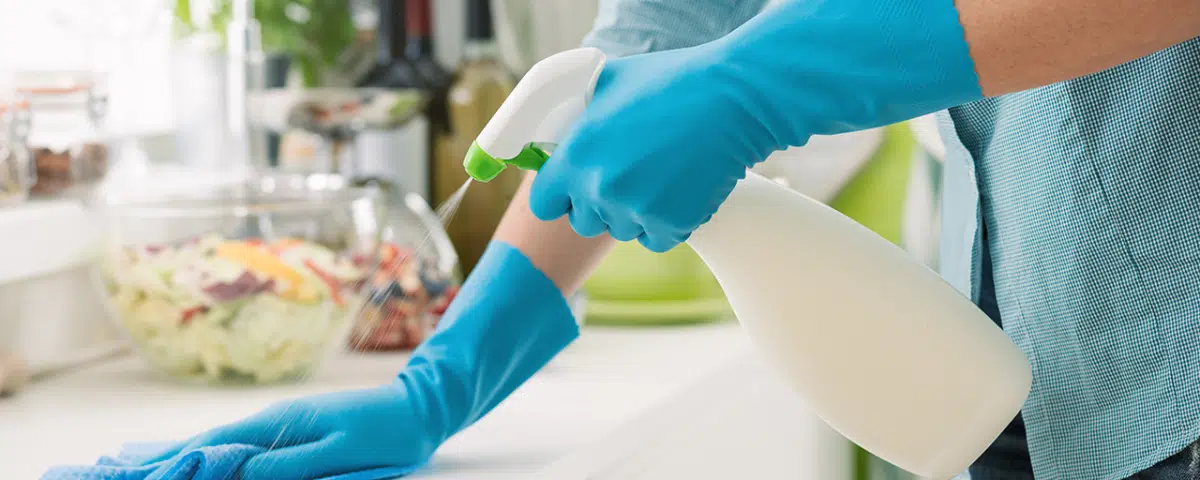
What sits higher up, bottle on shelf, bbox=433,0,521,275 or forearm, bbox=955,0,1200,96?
forearm, bbox=955,0,1200,96

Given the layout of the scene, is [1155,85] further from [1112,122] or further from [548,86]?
[548,86]

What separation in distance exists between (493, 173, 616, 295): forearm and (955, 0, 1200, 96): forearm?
325 millimetres

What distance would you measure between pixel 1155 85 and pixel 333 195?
65 cm

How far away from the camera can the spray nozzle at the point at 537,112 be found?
0.53 m

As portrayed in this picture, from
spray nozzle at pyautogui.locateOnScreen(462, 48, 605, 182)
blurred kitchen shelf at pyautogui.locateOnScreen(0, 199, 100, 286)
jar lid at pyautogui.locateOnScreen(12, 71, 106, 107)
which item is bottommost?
blurred kitchen shelf at pyautogui.locateOnScreen(0, 199, 100, 286)

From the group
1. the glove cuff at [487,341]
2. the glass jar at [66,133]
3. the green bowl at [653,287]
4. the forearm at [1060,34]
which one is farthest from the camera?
the green bowl at [653,287]

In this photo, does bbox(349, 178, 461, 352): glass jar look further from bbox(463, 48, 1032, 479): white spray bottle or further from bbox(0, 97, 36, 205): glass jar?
bbox(463, 48, 1032, 479): white spray bottle

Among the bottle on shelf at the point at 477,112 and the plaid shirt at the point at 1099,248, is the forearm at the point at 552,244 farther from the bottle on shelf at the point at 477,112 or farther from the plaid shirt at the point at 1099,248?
the bottle on shelf at the point at 477,112

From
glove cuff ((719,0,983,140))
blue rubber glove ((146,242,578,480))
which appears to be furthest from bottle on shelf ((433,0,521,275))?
glove cuff ((719,0,983,140))

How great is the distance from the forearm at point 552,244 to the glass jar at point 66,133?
46 centimetres

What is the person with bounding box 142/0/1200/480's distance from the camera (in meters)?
0.52

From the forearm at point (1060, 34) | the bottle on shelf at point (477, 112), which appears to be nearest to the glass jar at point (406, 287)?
the bottle on shelf at point (477, 112)

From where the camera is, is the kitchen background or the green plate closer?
the kitchen background

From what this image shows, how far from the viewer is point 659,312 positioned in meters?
1.23
